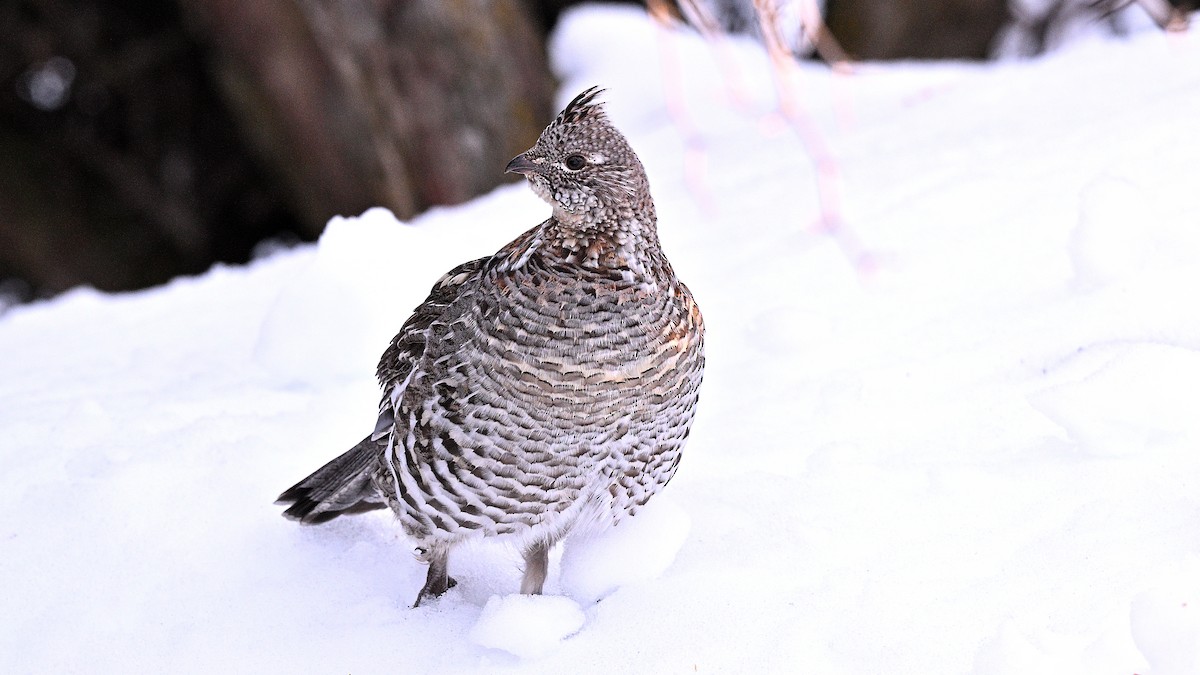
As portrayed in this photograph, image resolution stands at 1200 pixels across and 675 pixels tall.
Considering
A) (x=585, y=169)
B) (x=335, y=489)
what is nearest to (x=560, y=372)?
(x=585, y=169)

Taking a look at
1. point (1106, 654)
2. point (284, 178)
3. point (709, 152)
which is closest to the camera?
point (1106, 654)

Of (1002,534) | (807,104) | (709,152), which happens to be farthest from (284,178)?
(1002,534)

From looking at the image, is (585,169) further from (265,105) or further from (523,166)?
(265,105)

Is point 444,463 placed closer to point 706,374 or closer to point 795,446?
point 795,446

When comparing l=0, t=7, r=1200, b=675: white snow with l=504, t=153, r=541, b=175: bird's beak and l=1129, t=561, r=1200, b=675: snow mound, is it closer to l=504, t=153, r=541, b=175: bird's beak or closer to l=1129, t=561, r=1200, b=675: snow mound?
l=1129, t=561, r=1200, b=675: snow mound

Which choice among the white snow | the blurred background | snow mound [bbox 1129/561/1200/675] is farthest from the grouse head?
the blurred background

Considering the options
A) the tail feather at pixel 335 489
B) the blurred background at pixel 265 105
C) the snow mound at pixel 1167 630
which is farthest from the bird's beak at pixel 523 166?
the blurred background at pixel 265 105
